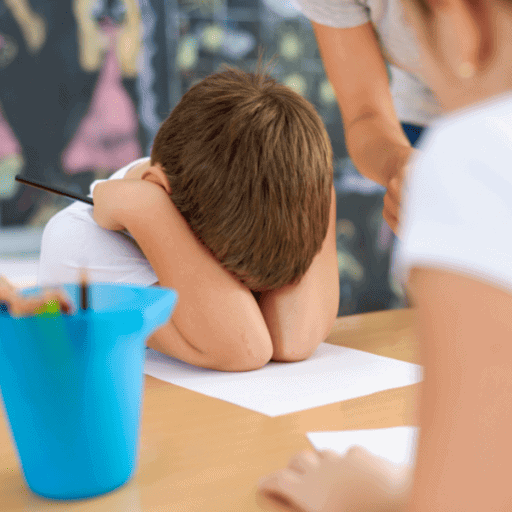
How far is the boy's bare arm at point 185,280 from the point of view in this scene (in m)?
0.79

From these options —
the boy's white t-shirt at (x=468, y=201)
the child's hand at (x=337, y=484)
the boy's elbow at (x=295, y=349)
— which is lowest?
the boy's elbow at (x=295, y=349)

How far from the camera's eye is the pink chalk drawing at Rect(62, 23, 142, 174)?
1.23 meters

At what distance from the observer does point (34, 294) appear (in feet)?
1.42

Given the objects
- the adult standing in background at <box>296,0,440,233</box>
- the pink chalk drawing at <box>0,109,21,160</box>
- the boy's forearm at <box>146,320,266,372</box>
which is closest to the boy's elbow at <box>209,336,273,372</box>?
the boy's forearm at <box>146,320,266,372</box>

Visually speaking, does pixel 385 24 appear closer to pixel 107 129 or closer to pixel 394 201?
pixel 394 201

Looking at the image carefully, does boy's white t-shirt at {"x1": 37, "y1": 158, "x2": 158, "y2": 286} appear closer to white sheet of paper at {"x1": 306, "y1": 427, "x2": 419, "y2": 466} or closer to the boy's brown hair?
the boy's brown hair

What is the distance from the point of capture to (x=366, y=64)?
89 cm

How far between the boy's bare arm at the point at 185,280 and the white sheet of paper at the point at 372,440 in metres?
0.28

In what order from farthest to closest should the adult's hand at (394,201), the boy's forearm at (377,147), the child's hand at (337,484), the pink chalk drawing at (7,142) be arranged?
the pink chalk drawing at (7,142), the boy's forearm at (377,147), the adult's hand at (394,201), the child's hand at (337,484)

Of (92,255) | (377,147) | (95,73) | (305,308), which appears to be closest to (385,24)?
(377,147)

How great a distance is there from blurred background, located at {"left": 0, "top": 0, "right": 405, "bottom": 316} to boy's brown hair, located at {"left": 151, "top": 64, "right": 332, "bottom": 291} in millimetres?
450

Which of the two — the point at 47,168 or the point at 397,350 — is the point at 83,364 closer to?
the point at 397,350

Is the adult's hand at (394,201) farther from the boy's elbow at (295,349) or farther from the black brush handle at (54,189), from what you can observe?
the black brush handle at (54,189)

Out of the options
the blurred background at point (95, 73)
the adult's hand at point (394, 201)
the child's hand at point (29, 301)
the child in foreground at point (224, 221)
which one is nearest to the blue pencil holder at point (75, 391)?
the child's hand at point (29, 301)
